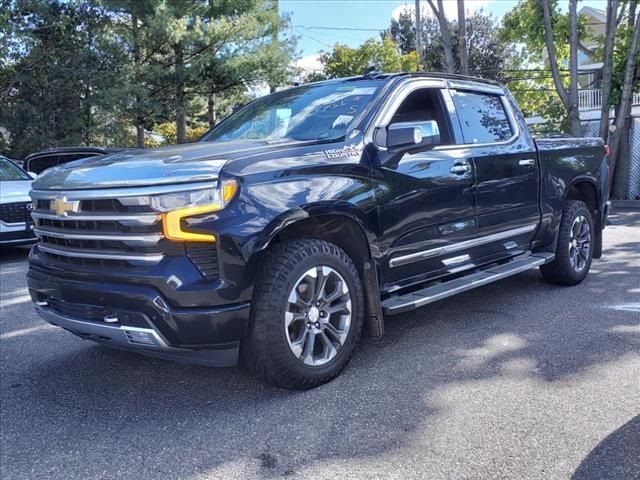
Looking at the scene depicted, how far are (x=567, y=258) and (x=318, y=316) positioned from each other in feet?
10.8

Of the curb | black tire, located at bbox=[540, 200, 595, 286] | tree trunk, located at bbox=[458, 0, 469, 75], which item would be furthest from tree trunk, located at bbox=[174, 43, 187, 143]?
black tire, located at bbox=[540, 200, 595, 286]

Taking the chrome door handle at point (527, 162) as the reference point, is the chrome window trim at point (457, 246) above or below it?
below

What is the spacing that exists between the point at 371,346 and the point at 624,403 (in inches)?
66.6

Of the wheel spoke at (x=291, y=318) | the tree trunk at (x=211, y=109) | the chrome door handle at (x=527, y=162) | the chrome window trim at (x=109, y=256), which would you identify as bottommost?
the wheel spoke at (x=291, y=318)

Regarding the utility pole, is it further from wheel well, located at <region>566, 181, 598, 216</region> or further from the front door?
the front door

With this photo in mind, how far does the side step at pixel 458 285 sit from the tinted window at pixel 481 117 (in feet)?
3.55

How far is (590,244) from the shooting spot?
19.8 ft

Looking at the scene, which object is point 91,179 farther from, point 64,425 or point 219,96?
point 219,96

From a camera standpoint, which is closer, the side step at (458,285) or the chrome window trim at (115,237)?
the chrome window trim at (115,237)

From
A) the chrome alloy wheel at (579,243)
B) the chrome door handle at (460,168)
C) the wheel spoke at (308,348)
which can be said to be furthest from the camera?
the chrome alloy wheel at (579,243)

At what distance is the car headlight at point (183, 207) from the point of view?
293 centimetres

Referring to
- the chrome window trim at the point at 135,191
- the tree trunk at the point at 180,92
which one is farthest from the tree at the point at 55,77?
the chrome window trim at the point at 135,191

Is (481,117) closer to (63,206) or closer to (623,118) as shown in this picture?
(63,206)

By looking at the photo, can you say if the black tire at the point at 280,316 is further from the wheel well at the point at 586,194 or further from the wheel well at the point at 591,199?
the wheel well at the point at 591,199
